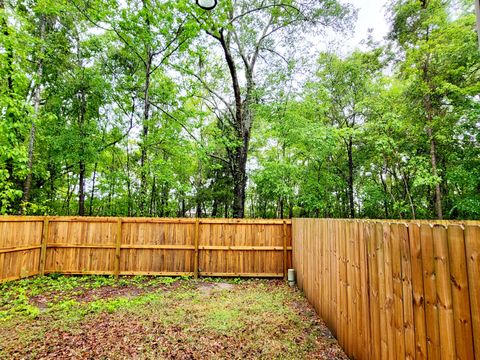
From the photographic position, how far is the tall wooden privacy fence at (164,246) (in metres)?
6.62

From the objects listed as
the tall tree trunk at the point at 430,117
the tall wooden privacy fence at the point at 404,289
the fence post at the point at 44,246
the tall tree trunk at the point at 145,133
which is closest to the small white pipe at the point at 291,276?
the tall wooden privacy fence at the point at 404,289

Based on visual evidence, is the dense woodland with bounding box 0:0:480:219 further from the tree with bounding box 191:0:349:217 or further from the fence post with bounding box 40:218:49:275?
the fence post with bounding box 40:218:49:275

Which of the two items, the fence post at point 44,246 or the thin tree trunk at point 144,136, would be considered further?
the thin tree trunk at point 144,136

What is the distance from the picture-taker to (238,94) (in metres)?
10.8

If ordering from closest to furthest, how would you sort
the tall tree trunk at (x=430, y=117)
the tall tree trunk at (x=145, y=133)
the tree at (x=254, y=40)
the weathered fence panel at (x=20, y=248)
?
the weathered fence panel at (x=20, y=248), the tall tree trunk at (x=145, y=133), the tall tree trunk at (x=430, y=117), the tree at (x=254, y=40)

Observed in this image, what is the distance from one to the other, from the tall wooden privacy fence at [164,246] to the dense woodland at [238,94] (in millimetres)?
2442

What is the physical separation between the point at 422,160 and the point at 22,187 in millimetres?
15128

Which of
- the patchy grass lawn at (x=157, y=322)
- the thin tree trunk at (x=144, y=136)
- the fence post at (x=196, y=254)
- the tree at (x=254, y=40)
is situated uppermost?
the tree at (x=254, y=40)

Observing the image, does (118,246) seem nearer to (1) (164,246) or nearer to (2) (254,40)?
(1) (164,246)

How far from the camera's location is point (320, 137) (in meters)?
11.1

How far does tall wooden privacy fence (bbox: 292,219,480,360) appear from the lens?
46.8 inches

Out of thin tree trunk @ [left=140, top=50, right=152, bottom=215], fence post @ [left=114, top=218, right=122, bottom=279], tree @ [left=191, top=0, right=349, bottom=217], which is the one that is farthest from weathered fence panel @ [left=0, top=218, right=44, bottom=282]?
tree @ [left=191, top=0, right=349, bottom=217]

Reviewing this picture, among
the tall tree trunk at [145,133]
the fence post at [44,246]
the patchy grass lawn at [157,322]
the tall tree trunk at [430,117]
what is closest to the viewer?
the patchy grass lawn at [157,322]

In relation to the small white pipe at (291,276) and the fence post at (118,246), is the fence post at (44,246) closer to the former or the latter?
the fence post at (118,246)
